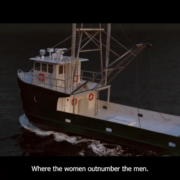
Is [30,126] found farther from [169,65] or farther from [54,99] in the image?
[169,65]

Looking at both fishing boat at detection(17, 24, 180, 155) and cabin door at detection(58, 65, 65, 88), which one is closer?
fishing boat at detection(17, 24, 180, 155)

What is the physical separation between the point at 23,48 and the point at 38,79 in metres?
30.4

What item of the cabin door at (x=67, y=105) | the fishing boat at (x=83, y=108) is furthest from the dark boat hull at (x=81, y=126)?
the cabin door at (x=67, y=105)

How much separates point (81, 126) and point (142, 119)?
10.2 ft

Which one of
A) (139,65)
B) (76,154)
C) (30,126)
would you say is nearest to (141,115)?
(76,154)

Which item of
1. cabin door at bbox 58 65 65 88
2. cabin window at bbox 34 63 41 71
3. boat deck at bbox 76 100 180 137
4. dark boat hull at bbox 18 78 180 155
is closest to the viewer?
dark boat hull at bbox 18 78 180 155

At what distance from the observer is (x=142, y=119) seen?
17297mm

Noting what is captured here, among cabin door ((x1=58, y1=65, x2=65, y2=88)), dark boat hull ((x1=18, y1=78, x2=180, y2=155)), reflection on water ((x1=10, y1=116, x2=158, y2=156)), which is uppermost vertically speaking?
Result: cabin door ((x1=58, y1=65, x2=65, y2=88))

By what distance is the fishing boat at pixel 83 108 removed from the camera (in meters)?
15.7

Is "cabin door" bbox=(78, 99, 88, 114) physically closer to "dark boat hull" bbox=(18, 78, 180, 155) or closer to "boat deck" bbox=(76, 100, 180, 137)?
"boat deck" bbox=(76, 100, 180, 137)

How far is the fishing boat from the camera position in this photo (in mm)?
15727

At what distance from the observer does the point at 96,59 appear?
127 feet

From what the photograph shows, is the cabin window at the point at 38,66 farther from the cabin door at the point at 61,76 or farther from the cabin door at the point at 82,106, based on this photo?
the cabin door at the point at 82,106

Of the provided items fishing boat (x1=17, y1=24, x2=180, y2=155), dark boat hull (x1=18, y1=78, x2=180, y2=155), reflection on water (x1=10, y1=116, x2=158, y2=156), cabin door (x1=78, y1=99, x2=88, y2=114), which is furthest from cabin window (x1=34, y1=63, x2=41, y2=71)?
reflection on water (x1=10, y1=116, x2=158, y2=156)
